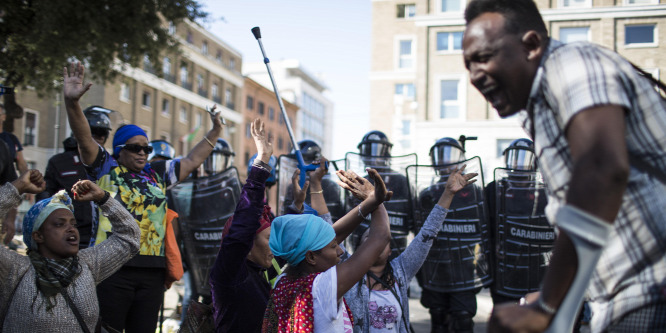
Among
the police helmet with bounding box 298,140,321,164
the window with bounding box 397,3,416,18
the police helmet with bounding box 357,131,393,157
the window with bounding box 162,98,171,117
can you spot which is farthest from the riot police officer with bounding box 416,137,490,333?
the window with bounding box 162,98,171,117

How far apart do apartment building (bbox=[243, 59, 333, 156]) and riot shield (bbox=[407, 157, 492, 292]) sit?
256 ft

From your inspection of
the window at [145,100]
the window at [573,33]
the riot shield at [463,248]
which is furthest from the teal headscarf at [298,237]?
the window at [145,100]

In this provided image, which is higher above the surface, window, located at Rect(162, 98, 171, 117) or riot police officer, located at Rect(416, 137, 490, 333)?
window, located at Rect(162, 98, 171, 117)

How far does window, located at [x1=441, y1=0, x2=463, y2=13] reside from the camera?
34000 millimetres

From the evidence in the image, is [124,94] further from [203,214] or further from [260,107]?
[203,214]

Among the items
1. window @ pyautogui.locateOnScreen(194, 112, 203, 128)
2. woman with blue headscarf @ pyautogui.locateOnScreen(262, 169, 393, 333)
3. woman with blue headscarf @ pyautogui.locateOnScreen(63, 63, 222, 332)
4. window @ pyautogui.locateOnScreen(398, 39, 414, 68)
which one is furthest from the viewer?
window @ pyautogui.locateOnScreen(194, 112, 203, 128)

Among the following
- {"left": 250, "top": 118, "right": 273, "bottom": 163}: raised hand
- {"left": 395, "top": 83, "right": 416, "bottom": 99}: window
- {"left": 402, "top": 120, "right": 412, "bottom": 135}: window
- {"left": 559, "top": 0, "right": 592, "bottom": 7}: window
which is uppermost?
{"left": 559, "top": 0, "right": 592, "bottom": 7}: window

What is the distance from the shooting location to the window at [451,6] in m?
34.0

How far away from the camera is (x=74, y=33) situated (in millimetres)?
13531

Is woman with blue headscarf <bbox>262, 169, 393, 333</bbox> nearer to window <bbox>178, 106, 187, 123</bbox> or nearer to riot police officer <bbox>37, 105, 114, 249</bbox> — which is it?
riot police officer <bbox>37, 105, 114, 249</bbox>

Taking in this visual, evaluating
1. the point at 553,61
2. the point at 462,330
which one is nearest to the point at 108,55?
the point at 462,330

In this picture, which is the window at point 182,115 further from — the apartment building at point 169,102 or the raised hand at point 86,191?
the raised hand at point 86,191

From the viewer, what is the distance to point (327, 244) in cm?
275

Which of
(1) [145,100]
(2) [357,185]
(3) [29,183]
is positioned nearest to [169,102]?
(1) [145,100]
